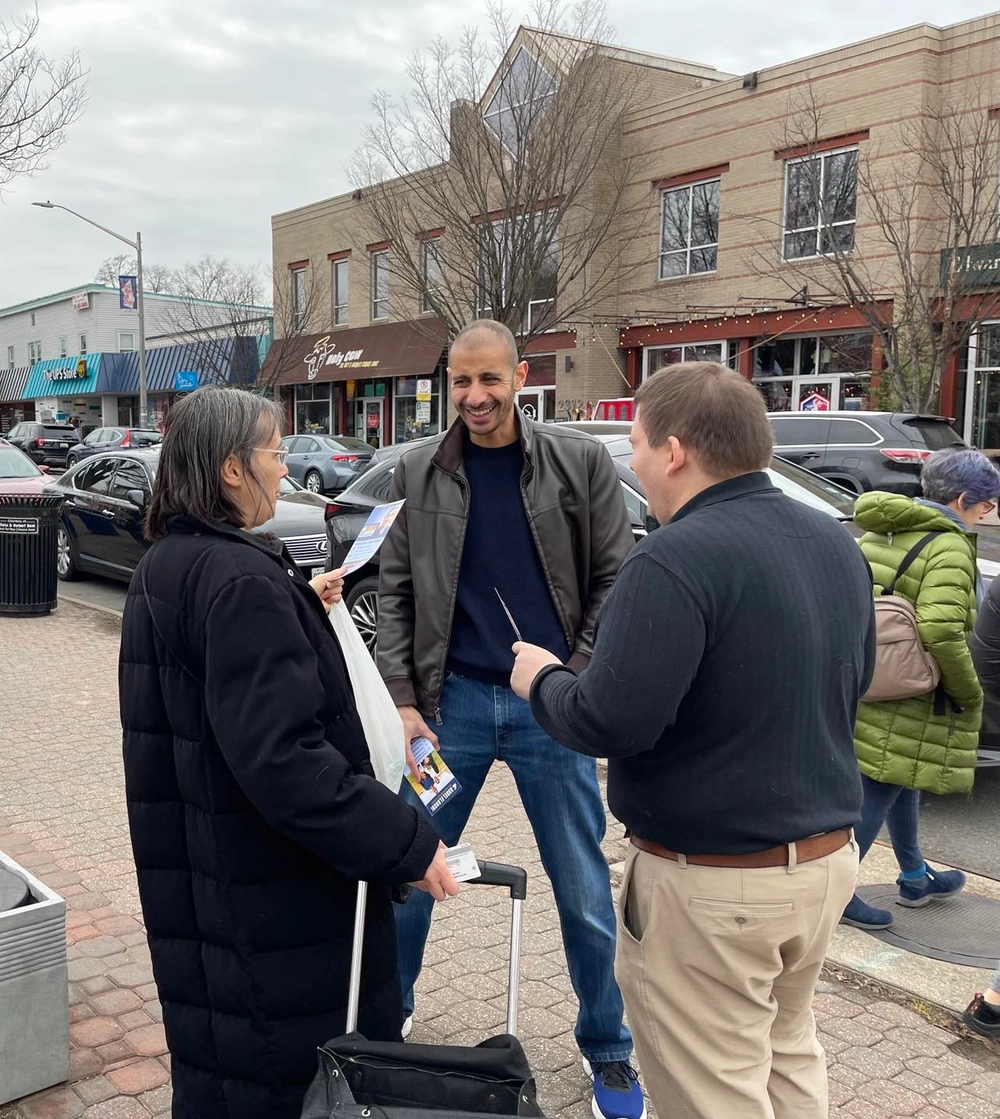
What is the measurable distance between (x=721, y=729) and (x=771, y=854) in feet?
0.84

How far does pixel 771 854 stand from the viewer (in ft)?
6.75

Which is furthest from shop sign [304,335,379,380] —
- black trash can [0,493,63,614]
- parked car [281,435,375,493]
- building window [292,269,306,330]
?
black trash can [0,493,63,614]

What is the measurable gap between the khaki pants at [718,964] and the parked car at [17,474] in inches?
509

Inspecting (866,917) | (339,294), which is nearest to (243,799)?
(866,917)

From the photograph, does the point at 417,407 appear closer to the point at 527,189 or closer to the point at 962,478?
the point at 527,189

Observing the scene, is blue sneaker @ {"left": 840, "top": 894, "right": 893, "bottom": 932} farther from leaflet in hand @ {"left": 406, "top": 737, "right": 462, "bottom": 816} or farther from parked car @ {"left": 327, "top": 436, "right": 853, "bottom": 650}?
parked car @ {"left": 327, "top": 436, "right": 853, "bottom": 650}

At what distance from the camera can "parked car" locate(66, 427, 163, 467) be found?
32250 mm

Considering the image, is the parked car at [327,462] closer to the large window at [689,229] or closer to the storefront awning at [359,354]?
the storefront awning at [359,354]

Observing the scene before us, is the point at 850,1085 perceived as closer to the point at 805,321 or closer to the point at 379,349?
the point at 805,321

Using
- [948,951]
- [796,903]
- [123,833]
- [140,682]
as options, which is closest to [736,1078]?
[796,903]

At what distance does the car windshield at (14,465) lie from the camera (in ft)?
47.4

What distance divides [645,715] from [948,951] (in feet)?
9.11

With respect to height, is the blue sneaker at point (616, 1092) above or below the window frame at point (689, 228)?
below

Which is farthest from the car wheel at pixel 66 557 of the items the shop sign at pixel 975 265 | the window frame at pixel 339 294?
the window frame at pixel 339 294
